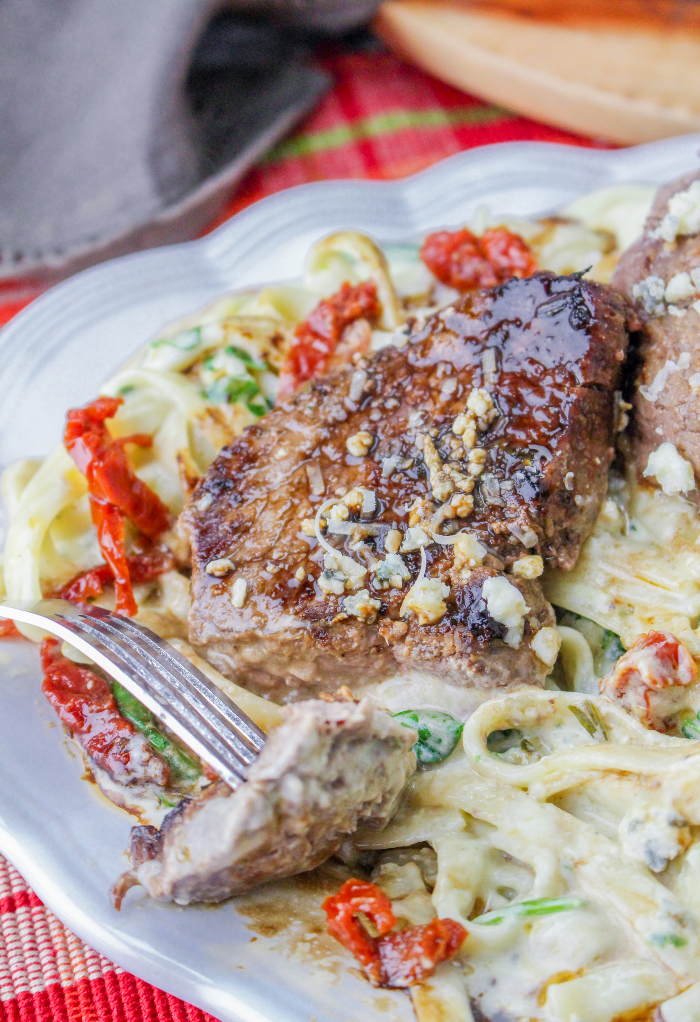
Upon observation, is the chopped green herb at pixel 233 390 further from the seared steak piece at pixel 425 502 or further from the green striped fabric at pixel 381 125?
the green striped fabric at pixel 381 125

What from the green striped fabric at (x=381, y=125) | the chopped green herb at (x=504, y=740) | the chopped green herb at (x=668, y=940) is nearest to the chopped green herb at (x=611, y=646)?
the chopped green herb at (x=504, y=740)

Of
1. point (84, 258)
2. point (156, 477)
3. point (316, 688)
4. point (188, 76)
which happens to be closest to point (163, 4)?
point (188, 76)

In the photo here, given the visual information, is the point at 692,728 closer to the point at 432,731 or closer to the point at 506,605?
the point at 506,605

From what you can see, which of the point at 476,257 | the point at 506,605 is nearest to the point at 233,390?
the point at 476,257

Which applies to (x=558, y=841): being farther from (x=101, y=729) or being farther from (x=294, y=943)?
(x=101, y=729)

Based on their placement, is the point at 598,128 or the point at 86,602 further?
the point at 598,128

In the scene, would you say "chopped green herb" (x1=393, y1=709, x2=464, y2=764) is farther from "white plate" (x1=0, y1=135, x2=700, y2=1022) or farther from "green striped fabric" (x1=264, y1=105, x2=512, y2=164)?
"green striped fabric" (x1=264, y1=105, x2=512, y2=164)

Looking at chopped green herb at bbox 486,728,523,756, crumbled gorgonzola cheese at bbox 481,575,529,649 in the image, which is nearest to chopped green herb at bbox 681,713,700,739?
chopped green herb at bbox 486,728,523,756
